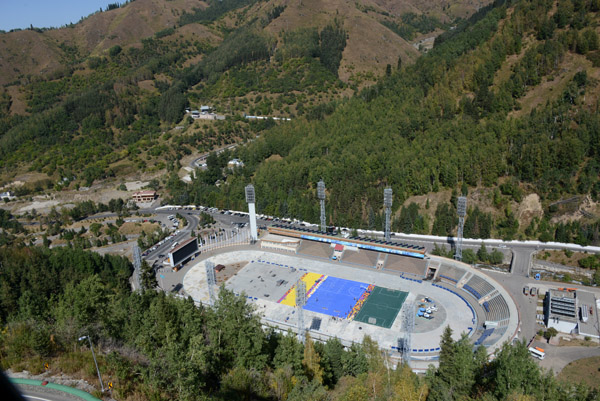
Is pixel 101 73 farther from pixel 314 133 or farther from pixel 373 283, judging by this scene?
pixel 373 283

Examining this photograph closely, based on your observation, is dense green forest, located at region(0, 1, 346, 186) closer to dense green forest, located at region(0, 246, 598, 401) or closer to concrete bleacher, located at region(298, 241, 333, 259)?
concrete bleacher, located at region(298, 241, 333, 259)

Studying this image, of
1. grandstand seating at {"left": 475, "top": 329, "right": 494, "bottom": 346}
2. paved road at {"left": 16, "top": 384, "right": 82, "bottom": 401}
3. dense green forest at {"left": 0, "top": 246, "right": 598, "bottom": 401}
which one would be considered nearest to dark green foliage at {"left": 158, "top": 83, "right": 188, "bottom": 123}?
dense green forest at {"left": 0, "top": 246, "right": 598, "bottom": 401}

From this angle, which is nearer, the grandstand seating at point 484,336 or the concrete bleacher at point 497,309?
the grandstand seating at point 484,336

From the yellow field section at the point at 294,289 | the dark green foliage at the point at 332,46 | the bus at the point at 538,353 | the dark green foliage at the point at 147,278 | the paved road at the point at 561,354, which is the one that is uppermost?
the dark green foliage at the point at 332,46

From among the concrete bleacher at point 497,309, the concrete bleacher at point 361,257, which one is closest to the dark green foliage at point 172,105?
the concrete bleacher at point 361,257

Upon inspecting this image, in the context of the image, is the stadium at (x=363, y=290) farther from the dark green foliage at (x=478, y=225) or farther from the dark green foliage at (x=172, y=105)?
the dark green foliage at (x=172, y=105)

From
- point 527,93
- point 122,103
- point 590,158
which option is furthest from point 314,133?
point 122,103

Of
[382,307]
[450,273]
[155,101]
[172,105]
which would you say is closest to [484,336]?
[382,307]
